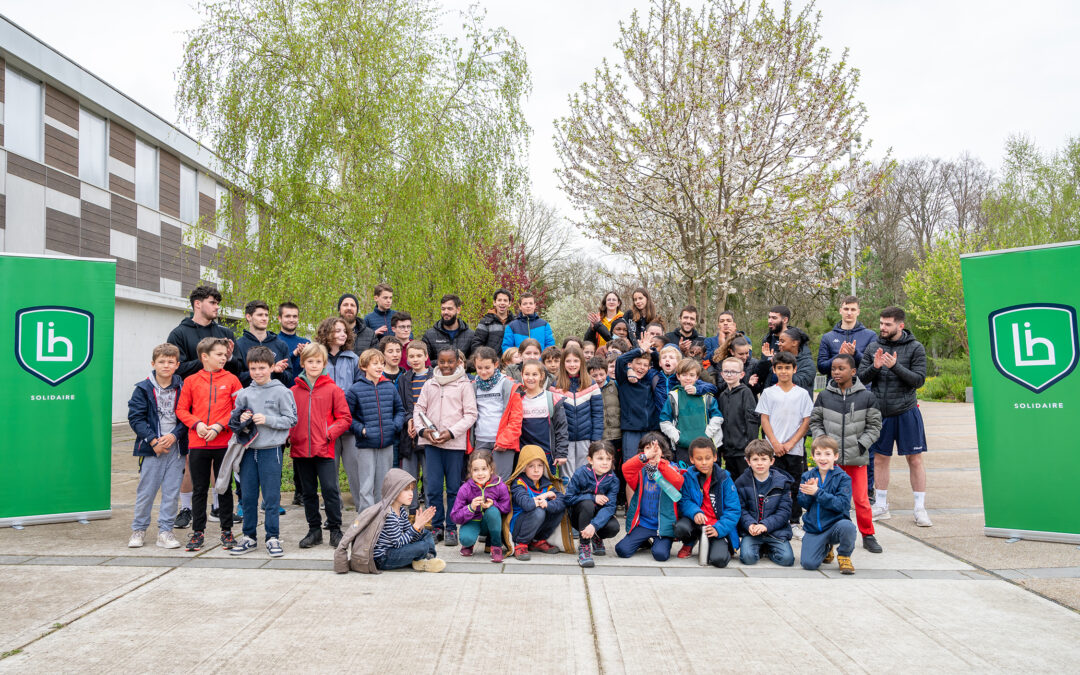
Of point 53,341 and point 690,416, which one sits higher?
point 53,341

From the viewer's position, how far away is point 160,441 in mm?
5738

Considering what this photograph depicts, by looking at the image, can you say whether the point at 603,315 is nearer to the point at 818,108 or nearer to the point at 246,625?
the point at 246,625

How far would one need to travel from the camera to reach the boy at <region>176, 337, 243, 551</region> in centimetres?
564

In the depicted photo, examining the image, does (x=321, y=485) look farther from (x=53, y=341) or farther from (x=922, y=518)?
(x=922, y=518)

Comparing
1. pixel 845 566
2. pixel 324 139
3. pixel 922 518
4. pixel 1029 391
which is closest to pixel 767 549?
pixel 845 566

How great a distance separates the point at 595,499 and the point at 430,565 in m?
1.41

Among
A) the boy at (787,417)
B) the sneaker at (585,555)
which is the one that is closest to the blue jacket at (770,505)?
the boy at (787,417)

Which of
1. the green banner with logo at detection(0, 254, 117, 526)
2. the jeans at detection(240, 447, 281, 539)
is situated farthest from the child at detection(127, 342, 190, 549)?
the green banner with logo at detection(0, 254, 117, 526)

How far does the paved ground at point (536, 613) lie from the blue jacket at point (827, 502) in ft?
1.23

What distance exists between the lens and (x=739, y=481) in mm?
5734

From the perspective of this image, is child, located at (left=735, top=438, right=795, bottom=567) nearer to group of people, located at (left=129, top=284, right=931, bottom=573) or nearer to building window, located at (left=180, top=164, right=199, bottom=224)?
group of people, located at (left=129, top=284, right=931, bottom=573)

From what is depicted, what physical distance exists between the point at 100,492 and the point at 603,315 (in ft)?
17.8

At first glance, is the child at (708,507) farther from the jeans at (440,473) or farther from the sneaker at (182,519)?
the sneaker at (182,519)

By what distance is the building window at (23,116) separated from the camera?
14992 mm
